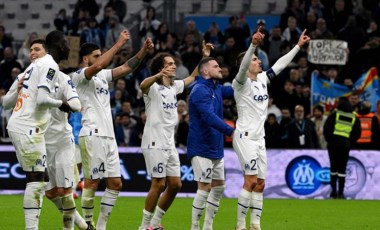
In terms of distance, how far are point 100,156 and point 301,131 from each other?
11.2 metres

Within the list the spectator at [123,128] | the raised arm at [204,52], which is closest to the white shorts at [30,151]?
the raised arm at [204,52]

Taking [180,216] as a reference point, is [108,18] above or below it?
above

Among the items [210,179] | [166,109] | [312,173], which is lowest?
[312,173]

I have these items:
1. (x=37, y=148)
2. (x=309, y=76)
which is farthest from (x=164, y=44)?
(x=37, y=148)

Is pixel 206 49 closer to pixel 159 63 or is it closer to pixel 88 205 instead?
pixel 159 63

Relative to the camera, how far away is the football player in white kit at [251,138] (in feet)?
48.4

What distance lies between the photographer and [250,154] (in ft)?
48.3

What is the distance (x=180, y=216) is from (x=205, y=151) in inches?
164

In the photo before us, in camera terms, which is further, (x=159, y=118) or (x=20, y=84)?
(x=159, y=118)

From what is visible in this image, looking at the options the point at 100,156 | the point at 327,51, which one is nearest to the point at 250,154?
the point at 100,156

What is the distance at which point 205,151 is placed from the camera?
47.8 ft

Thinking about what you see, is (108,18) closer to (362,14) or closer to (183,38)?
(183,38)

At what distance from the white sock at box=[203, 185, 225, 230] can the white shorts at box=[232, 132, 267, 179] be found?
0.48m

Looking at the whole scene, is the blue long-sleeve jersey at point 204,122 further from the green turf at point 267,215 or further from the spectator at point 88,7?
the spectator at point 88,7
